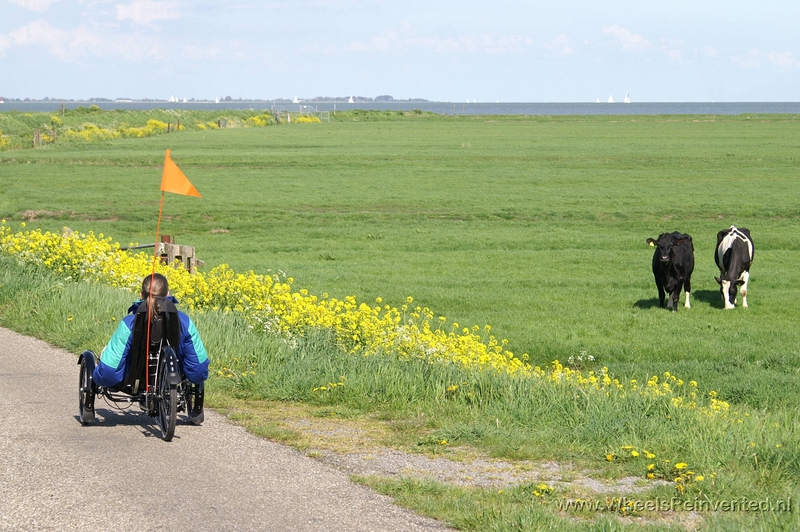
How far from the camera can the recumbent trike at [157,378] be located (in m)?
8.69

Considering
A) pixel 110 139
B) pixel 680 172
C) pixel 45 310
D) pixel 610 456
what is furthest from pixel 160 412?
pixel 110 139

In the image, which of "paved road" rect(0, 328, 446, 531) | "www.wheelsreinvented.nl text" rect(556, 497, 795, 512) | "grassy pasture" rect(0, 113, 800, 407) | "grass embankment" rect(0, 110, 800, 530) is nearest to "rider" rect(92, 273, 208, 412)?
"paved road" rect(0, 328, 446, 531)

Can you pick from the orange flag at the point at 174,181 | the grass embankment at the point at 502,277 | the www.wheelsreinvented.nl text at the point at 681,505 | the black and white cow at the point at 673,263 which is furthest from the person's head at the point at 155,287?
the black and white cow at the point at 673,263

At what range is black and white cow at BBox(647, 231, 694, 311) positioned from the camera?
69.1ft

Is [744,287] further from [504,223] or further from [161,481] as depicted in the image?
[161,481]

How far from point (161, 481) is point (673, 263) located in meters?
15.8

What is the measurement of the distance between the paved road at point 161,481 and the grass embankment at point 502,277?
60 centimetres

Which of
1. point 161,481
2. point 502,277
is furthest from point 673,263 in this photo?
point 161,481

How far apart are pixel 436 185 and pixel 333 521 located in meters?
41.5

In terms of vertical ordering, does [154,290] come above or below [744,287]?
above

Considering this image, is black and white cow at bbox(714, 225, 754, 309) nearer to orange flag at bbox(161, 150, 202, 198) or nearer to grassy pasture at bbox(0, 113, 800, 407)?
grassy pasture at bbox(0, 113, 800, 407)

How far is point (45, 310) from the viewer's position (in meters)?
14.4

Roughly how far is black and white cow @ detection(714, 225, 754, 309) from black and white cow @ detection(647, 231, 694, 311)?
3.36 feet

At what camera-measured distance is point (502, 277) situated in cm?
2541
